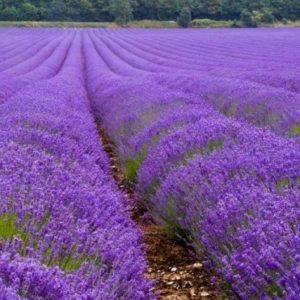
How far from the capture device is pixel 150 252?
3900mm

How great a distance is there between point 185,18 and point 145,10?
6.42 m

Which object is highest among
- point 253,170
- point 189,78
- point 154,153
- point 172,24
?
point 253,170

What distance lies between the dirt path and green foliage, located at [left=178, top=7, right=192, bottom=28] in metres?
49.5

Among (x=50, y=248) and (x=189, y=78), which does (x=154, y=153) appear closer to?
(x=50, y=248)

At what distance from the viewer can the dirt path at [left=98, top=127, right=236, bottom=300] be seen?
3.25 meters

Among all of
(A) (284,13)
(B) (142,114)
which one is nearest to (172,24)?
(A) (284,13)

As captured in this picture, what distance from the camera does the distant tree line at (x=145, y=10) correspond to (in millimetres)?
53094

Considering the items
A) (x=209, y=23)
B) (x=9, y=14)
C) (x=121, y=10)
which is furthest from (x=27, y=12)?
(x=209, y=23)

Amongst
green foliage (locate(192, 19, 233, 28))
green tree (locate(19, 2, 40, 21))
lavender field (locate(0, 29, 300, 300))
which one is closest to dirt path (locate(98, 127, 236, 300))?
lavender field (locate(0, 29, 300, 300))

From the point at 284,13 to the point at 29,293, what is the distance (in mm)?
54708

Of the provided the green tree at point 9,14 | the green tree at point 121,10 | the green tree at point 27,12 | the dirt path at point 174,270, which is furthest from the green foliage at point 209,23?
the dirt path at point 174,270

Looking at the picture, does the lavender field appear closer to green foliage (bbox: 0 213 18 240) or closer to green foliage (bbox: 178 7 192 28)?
green foliage (bbox: 0 213 18 240)

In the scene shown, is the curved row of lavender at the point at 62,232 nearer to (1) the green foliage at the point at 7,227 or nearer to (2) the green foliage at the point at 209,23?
(1) the green foliage at the point at 7,227

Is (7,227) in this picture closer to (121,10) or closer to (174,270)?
(174,270)
